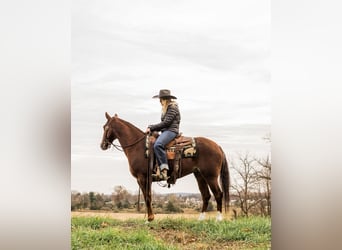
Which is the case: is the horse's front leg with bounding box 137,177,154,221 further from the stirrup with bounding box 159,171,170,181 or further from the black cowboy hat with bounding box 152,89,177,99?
the black cowboy hat with bounding box 152,89,177,99

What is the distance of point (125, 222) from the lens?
9.46 ft

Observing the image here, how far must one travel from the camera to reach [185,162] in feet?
9.78

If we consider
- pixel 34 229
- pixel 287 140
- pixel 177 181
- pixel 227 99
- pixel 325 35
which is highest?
pixel 325 35

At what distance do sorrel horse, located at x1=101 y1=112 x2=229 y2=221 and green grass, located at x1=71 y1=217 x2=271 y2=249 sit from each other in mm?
72

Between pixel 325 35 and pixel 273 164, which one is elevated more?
pixel 325 35

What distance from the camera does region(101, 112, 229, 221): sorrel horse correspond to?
2904 mm

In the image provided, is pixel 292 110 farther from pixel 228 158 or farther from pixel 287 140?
pixel 228 158

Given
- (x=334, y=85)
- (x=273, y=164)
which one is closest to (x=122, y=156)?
(x=273, y=164)

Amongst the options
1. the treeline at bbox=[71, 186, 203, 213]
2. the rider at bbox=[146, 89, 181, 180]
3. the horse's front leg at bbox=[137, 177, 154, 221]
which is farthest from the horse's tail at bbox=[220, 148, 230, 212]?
the horse's front leg at bbox=[137, 177, 154, 221]

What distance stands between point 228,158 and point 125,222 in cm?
67

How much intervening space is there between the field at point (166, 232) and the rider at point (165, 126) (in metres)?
0.27

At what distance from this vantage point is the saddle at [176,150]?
295 cm

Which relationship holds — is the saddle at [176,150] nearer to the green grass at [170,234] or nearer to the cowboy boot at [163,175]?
the cowboy boot at [163,175]

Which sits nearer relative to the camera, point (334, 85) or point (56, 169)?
point (56, 169)
